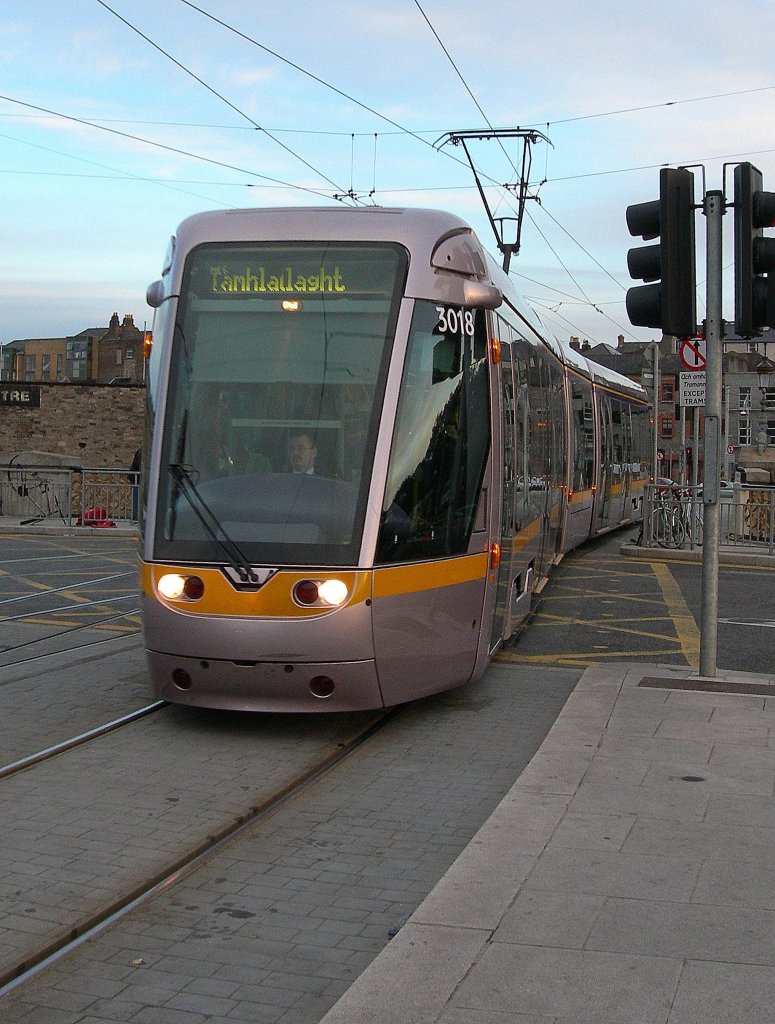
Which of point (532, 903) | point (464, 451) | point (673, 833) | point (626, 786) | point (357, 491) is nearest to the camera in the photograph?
point (532, 903)

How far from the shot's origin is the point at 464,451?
8125mm

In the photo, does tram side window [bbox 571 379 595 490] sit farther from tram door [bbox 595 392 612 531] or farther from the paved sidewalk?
the paved sidewalk

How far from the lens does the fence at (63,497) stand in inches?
1101

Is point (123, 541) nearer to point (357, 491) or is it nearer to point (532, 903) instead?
point (357, 491)

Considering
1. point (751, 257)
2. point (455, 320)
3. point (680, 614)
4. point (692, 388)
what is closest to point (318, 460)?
point (455, 320)

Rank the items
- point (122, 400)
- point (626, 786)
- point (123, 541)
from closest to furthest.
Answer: point (626, 786)
point (123, 541)
point (122, 400)

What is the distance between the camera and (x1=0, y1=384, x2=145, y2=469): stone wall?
63.4 metres

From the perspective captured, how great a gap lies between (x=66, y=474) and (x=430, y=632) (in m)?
21.5

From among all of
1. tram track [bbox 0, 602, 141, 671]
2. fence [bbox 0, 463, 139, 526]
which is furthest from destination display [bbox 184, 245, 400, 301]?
fence [bbox 0, 463, 139, 526]

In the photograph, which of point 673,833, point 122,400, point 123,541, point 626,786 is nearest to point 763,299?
point 626,786

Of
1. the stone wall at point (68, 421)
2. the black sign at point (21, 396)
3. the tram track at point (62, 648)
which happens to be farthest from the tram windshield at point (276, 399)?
the black sign at point (21, 396)

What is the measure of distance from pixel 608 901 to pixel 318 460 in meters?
3.53

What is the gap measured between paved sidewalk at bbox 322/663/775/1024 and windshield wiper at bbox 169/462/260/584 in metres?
1.92

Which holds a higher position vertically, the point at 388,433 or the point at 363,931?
the point at 388,433
